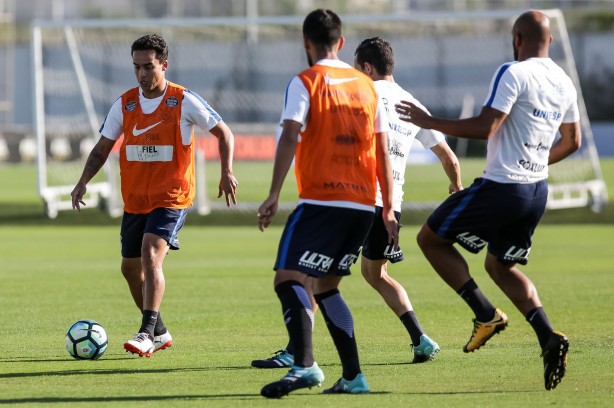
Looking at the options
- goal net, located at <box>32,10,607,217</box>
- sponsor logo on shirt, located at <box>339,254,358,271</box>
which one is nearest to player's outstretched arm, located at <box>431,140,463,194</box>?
sponsor logo on shirt, located at <box>339,254,358,271</box>

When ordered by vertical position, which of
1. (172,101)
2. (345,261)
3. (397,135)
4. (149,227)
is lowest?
(149,227)

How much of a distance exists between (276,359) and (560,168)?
1941 cm

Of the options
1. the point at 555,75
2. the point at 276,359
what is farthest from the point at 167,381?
the point at 555,75

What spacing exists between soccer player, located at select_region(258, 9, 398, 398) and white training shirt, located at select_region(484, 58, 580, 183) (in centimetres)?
80

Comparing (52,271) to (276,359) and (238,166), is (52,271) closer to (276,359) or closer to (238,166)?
(276,359)

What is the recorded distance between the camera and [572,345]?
9516 mm

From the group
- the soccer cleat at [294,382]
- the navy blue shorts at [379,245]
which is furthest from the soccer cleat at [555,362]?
the navy blue shorts at [379,245]

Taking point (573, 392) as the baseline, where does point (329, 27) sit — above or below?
above

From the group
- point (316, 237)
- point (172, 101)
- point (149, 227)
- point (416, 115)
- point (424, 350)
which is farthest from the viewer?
point (172, 101)

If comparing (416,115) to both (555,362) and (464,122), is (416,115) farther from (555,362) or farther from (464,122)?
(555,362)

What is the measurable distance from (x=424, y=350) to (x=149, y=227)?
233cm

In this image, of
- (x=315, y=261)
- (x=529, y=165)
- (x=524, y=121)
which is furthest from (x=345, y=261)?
(x=524, y=121)

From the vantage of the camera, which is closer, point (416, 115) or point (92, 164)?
point (416, 115)

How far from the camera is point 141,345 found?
8.99 metres
